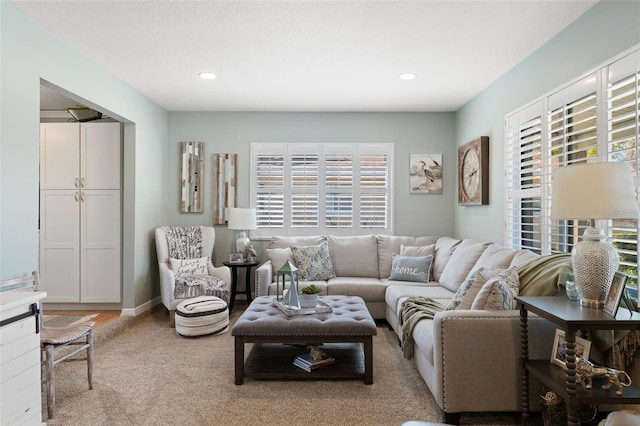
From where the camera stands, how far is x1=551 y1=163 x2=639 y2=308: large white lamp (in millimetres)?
1812

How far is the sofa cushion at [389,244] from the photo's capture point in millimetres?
4695

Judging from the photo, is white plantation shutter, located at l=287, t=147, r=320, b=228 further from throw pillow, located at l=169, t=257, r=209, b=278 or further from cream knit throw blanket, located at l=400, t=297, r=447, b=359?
cream knit throw blanket, located at l=400, t=297, r=447, b=359

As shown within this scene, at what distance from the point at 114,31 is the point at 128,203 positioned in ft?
6.52

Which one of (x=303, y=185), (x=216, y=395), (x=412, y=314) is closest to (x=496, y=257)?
(x=412, y=314)

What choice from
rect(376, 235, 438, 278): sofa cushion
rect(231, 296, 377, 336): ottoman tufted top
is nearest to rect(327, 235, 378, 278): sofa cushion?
rect(376, 235, 438, 278): sofa cushion

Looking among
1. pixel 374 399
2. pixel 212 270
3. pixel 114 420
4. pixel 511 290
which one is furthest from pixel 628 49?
pixel 212 270

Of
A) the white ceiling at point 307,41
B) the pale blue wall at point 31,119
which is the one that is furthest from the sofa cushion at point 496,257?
the pale blue wall at point 31,119

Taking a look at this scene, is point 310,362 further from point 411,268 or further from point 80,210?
point 80,210

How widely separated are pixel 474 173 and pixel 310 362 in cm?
292

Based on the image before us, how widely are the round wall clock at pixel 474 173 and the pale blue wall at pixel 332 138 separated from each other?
462mm

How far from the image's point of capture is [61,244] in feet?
14.7

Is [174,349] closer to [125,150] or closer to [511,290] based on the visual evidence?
[125,150]

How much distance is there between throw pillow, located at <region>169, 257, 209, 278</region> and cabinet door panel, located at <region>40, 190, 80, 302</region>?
1.13 m

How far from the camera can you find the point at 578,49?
2723 mm
